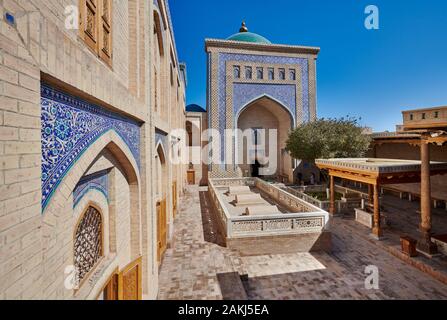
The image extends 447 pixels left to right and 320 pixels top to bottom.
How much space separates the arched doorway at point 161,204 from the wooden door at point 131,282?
5.14 feet

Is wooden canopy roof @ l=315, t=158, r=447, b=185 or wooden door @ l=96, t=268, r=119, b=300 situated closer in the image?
wooden door @ l=96, t=268, r=119, b=300

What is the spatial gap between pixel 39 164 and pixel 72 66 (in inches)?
30.3

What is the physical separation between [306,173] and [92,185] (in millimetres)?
15529

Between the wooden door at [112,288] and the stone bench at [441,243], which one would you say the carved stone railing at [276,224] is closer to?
the stone bench at [441,243]

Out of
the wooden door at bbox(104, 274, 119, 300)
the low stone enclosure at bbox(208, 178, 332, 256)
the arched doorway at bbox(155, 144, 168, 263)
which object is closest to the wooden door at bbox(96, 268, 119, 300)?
the wooden door at bbox(104, 274, 119, 300)

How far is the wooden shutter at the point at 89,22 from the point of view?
93.9 inches

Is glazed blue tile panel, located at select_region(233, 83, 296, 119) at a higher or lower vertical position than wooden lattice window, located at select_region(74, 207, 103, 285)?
higher

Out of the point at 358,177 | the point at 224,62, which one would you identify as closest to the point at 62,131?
the point at 358,177

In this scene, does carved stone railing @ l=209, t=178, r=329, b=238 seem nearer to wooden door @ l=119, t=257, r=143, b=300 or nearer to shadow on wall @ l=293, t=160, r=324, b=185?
wooden door @ l=119, t=257, r=143, b=300

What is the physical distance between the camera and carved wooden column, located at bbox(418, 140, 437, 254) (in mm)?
5359

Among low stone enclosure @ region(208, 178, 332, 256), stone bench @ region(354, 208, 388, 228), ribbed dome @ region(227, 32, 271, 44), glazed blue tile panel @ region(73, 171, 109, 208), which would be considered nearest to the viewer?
glazed blue tile panel @ region(73, 171, 109, 208)

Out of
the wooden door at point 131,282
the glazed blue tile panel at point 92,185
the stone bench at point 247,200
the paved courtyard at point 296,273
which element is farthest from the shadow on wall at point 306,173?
the glazed blue tile panel at point 92,185

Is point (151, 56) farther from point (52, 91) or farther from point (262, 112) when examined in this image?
point (262, 112)
